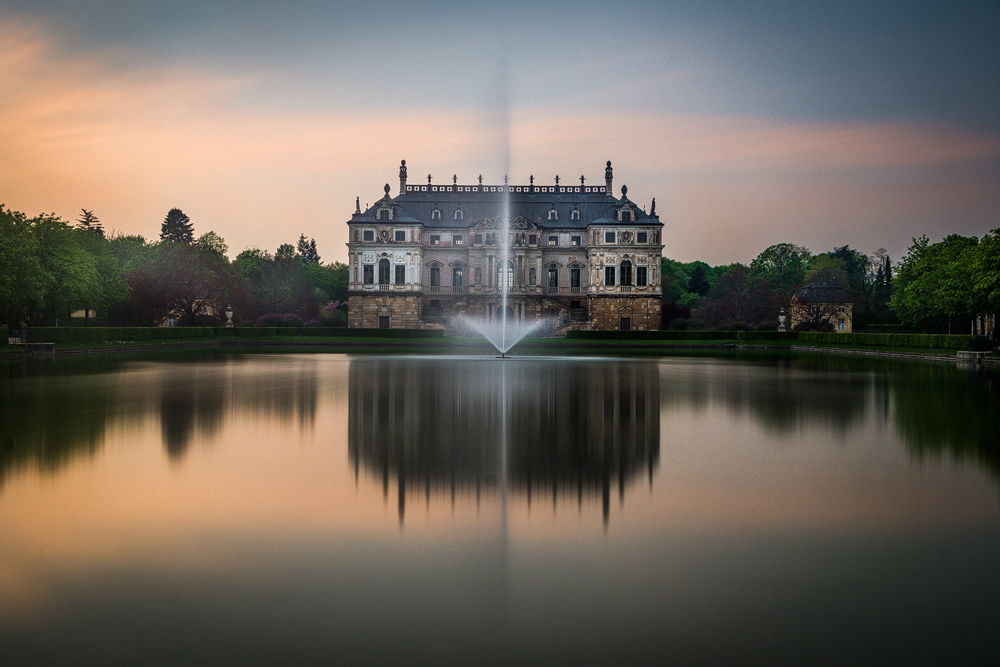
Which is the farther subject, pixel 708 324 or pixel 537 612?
pixel 708 324

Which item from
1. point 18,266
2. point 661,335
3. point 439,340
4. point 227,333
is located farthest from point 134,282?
point 661,335

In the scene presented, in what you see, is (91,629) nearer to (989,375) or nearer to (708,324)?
(989,375)

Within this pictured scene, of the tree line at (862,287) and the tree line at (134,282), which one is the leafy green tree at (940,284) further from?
the tree line at (134,282)

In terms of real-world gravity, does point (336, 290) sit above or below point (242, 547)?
above

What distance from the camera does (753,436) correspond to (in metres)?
13.2

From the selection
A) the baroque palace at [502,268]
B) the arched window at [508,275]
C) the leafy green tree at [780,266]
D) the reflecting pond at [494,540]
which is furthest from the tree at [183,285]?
the leafy green tree at [780,266]

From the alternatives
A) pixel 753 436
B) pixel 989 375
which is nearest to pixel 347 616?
pixel 753 436

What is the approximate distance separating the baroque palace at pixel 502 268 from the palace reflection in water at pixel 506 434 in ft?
191

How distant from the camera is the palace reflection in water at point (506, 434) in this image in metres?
9.29

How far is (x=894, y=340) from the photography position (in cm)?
5534

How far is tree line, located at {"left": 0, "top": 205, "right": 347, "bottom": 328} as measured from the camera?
48.6m

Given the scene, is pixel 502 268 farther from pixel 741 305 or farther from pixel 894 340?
pixel 894 340

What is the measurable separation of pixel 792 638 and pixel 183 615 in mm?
4320

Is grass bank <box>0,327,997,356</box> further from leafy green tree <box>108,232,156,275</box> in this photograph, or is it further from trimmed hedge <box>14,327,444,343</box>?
leafy green tree <box>108,232,156,275</box>
